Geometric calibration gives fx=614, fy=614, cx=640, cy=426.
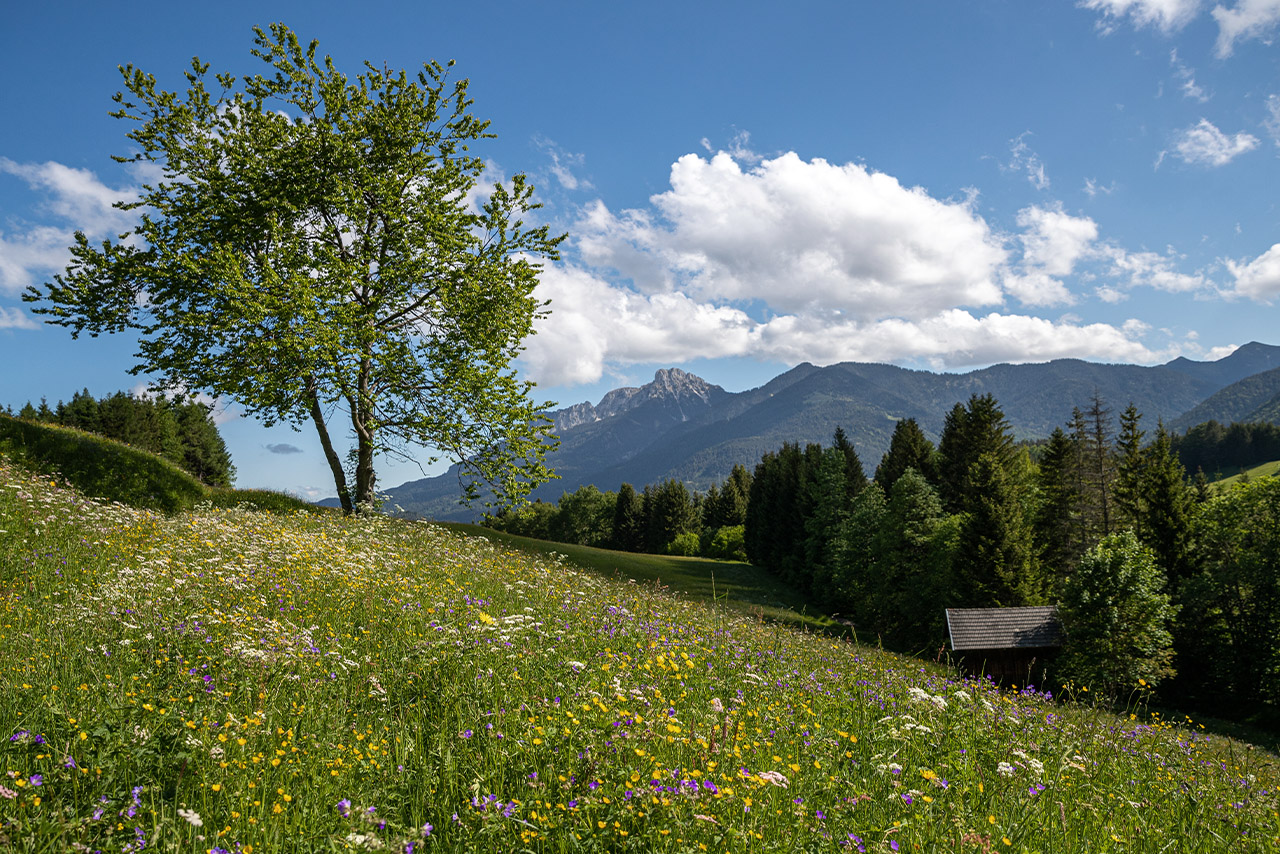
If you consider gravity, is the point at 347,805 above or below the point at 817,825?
above

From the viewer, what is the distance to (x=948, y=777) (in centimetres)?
532

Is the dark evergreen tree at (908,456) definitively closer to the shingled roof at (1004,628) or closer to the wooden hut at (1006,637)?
the shingled roof at (1004,628)

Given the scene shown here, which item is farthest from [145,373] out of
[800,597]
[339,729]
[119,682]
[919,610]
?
[800,597]

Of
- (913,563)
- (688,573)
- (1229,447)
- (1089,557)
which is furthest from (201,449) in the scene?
(1229,447)

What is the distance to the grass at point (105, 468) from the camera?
18.2m

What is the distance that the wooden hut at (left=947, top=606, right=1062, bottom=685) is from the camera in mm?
36281

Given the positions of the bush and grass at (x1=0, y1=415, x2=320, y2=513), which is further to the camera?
the bush

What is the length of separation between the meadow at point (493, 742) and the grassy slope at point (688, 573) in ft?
49.3

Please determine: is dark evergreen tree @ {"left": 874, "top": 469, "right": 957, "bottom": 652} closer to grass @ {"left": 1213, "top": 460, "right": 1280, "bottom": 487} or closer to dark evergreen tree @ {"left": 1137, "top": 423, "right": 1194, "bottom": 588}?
dark evergreen tree @ {"left": 1137, "top": 423, "right": 1194, "bottom": 588}

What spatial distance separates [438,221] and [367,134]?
3819 mm

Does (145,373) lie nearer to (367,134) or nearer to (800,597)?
(367,134)

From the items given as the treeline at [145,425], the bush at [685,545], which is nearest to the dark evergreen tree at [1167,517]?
the bush at [685,545]

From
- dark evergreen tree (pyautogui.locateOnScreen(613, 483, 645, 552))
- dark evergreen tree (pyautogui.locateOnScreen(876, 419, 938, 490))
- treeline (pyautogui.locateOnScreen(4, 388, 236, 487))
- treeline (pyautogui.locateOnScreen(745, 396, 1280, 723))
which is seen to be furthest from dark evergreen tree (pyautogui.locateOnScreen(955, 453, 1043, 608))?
treeline (pyautogui.locateOnScreen(4, 388, 236, 487))

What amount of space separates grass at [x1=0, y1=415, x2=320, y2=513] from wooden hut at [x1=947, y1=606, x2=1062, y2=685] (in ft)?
119
